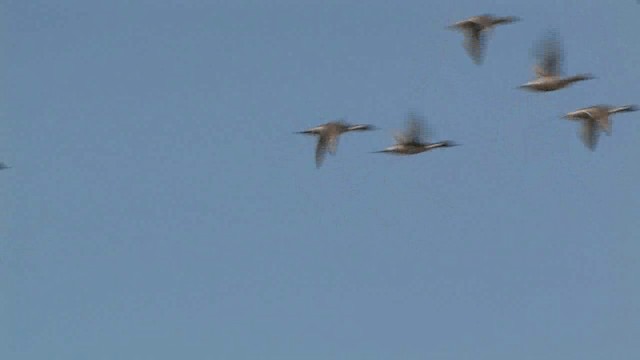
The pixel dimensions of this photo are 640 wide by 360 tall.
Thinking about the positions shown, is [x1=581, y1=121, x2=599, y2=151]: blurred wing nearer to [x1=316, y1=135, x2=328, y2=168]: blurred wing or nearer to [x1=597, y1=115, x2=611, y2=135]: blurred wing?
[x1=597, y1=115, x2=611, y2=135]: blurred wing

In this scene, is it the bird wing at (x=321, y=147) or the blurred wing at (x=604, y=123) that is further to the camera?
the bird wing at (x=321, y=147)

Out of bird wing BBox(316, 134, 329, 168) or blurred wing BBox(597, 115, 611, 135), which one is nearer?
blurred wing BBox(597, 115, 611, 135)

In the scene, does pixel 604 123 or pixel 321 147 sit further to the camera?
pixel 321 147

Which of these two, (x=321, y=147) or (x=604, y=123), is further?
(x=321, y=147)

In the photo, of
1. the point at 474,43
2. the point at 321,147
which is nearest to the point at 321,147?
the point at 321,147

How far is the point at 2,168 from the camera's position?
2213 inches

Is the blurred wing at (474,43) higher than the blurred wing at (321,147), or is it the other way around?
the blurred wing at (474,43)

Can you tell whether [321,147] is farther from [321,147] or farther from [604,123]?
[604,123]

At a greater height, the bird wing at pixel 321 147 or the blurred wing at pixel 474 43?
the blurred wing at pixel 474 43

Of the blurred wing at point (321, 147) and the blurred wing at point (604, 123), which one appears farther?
the blurred wing at point (321, 147)

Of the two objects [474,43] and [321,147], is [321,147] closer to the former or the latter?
[321,147]

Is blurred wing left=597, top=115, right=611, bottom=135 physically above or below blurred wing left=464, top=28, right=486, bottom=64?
below

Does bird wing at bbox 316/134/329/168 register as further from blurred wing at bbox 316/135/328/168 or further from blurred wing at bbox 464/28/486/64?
blurred wing at bbox 464/28/486/64

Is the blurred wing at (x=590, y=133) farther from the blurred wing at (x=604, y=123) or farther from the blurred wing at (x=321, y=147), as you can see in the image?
the blurred wing at (x=321, y=147)
